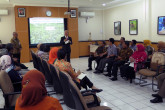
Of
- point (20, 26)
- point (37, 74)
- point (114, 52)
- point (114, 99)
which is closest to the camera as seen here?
point (37, 74)

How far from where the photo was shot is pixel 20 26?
9.22 m

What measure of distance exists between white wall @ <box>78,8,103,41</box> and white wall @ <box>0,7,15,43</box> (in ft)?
13.0

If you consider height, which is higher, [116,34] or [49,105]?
[116,34]

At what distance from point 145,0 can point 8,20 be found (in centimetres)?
706

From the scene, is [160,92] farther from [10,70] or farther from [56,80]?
[10,70]

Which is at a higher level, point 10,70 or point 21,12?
point 21,12

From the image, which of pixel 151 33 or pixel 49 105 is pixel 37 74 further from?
pixel 151 33

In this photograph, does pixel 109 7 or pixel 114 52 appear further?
pixel 109 7

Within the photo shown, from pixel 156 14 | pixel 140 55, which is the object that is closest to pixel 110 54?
pixel 140 55

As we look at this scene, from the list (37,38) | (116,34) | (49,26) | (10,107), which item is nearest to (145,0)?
(116,34)

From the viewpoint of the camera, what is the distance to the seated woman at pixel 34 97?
152 centimetres

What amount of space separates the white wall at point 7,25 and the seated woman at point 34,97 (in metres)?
8.77

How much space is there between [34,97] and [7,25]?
9029 millimetres

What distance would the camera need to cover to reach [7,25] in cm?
958
